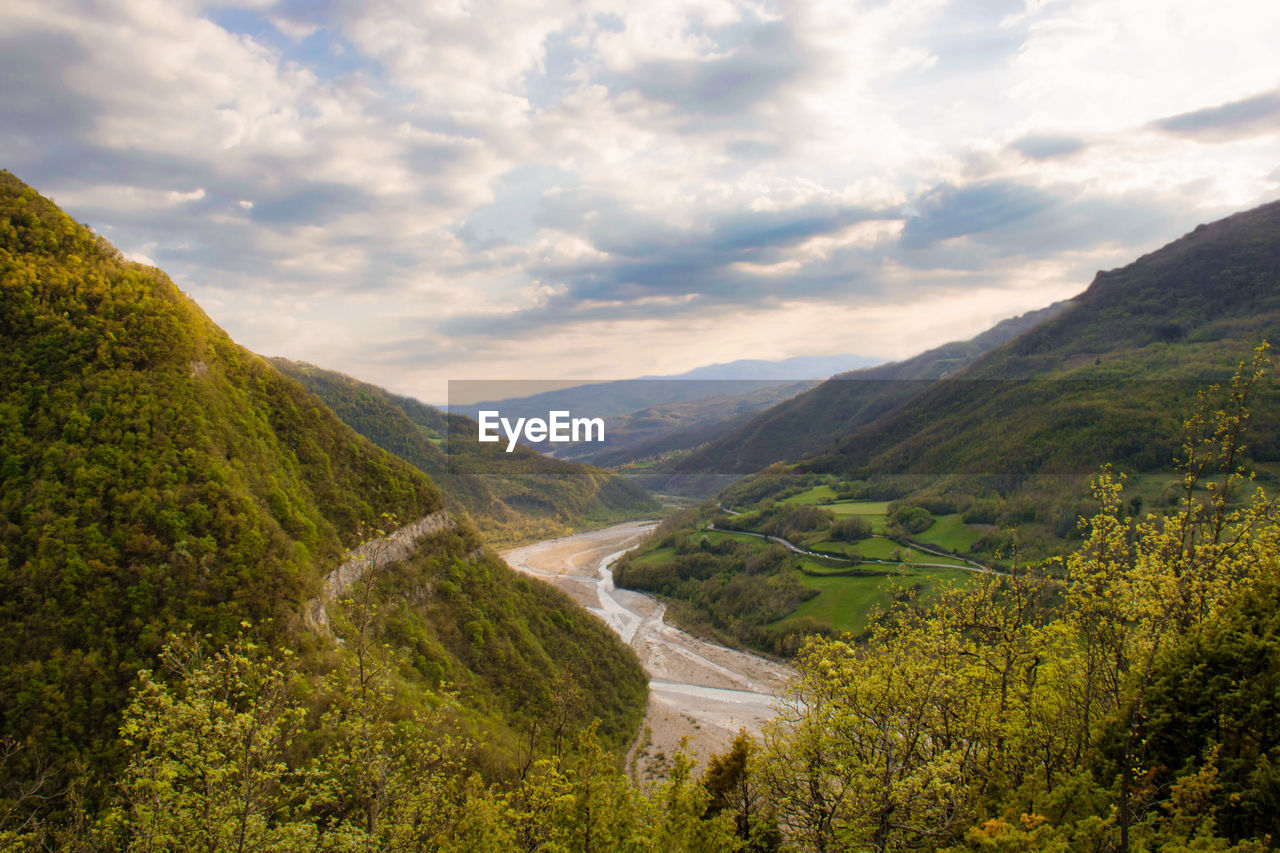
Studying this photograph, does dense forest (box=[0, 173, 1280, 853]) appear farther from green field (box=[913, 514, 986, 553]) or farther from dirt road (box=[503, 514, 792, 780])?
green field (box=[913, 514, 986, 553])

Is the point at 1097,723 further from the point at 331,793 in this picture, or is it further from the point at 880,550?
the point at 880,550

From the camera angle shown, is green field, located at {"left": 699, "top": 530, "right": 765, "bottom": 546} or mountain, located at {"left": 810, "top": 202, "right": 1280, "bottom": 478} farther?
green field, located at {"left": 699, "top": 530, "right": 765, "bottom": 546}

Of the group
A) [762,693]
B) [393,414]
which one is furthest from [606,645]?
[393,414]

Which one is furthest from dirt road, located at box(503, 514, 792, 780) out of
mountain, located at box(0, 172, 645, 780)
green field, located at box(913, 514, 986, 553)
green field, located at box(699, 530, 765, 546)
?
green field, located at box(913, 514, 986, 553)

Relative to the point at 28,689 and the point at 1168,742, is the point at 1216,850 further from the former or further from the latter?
the point at 28,689

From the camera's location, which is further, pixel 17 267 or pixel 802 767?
pixel 17 267

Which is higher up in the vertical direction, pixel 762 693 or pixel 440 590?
pixel 440 590
